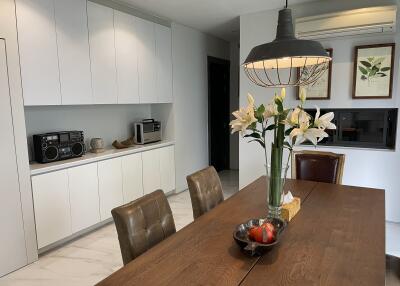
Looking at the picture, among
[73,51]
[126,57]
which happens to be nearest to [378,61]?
[126,57]

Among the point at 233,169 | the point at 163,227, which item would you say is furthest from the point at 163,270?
the point at 233,169

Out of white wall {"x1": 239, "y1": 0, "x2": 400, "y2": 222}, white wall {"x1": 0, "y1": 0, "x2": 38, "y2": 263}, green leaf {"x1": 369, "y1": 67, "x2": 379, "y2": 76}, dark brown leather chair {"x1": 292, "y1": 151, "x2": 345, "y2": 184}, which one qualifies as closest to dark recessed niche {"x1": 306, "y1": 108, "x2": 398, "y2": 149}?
white wall {"x1": 239, "y1": 0, "x2": 400, "y2": 222}

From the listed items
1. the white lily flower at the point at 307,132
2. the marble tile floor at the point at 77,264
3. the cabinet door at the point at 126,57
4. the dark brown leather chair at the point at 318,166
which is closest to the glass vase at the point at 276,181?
the white lily flower at the point at 307,132

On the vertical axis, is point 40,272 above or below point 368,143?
below

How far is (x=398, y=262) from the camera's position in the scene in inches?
67.9

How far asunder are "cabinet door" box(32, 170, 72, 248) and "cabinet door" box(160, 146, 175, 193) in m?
1.54

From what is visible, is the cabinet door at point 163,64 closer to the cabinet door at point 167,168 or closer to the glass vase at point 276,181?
the cabinet door at point 167,168

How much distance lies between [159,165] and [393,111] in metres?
2.90

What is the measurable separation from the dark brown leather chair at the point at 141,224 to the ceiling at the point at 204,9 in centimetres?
263

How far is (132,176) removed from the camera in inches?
147

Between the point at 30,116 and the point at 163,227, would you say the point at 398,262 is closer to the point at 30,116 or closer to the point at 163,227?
the point at 163,227

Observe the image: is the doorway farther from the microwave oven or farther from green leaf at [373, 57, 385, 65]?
green leaf at [373, 57, 385, 65]

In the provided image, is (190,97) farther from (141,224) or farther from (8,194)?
(141,224)

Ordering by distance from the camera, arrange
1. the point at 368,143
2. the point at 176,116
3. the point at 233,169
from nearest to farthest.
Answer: the point at 368,143, the point at 176,116, the point at 233,169
